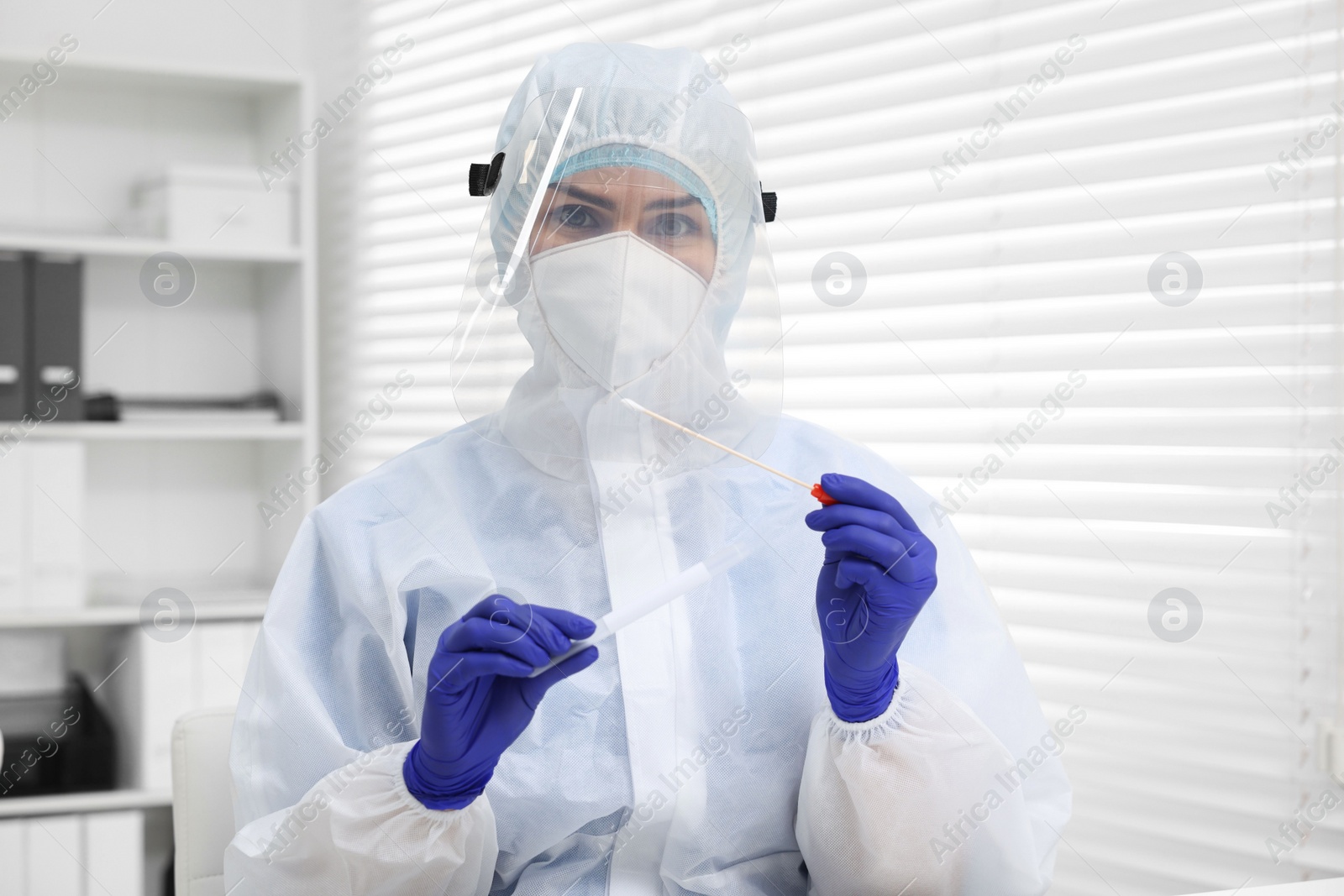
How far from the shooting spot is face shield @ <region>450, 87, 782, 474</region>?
1005 mm

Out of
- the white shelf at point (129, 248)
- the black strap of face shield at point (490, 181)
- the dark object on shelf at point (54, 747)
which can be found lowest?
the dark object on shelf at point (54, 747)

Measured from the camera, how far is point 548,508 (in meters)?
1.09

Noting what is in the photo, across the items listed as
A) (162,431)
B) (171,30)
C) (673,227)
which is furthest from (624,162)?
(171,30)

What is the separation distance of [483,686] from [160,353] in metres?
1.86

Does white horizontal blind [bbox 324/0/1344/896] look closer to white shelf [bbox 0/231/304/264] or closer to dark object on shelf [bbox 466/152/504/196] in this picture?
dark object on shelf [bbox 466/152/504/196]

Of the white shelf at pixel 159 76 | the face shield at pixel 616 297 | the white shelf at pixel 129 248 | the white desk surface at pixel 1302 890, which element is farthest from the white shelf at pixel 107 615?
the white desk surface at pixel 1302 890

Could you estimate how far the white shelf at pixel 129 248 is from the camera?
2031 millimetres

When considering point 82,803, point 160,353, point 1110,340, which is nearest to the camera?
point 1110,340

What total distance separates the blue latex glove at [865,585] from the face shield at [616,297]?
0.16m

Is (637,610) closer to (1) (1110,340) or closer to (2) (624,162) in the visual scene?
(2) (624,162)

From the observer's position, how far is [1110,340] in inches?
57.9

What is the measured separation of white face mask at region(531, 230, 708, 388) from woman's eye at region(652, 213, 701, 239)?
2 centimetres

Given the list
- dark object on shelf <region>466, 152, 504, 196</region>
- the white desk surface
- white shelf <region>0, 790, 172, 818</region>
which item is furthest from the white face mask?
white shelf <region>0, 790, 172, 818</region>

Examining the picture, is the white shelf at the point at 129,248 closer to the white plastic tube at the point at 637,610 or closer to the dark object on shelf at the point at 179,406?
the dark object on shelf at the point at 179,406
